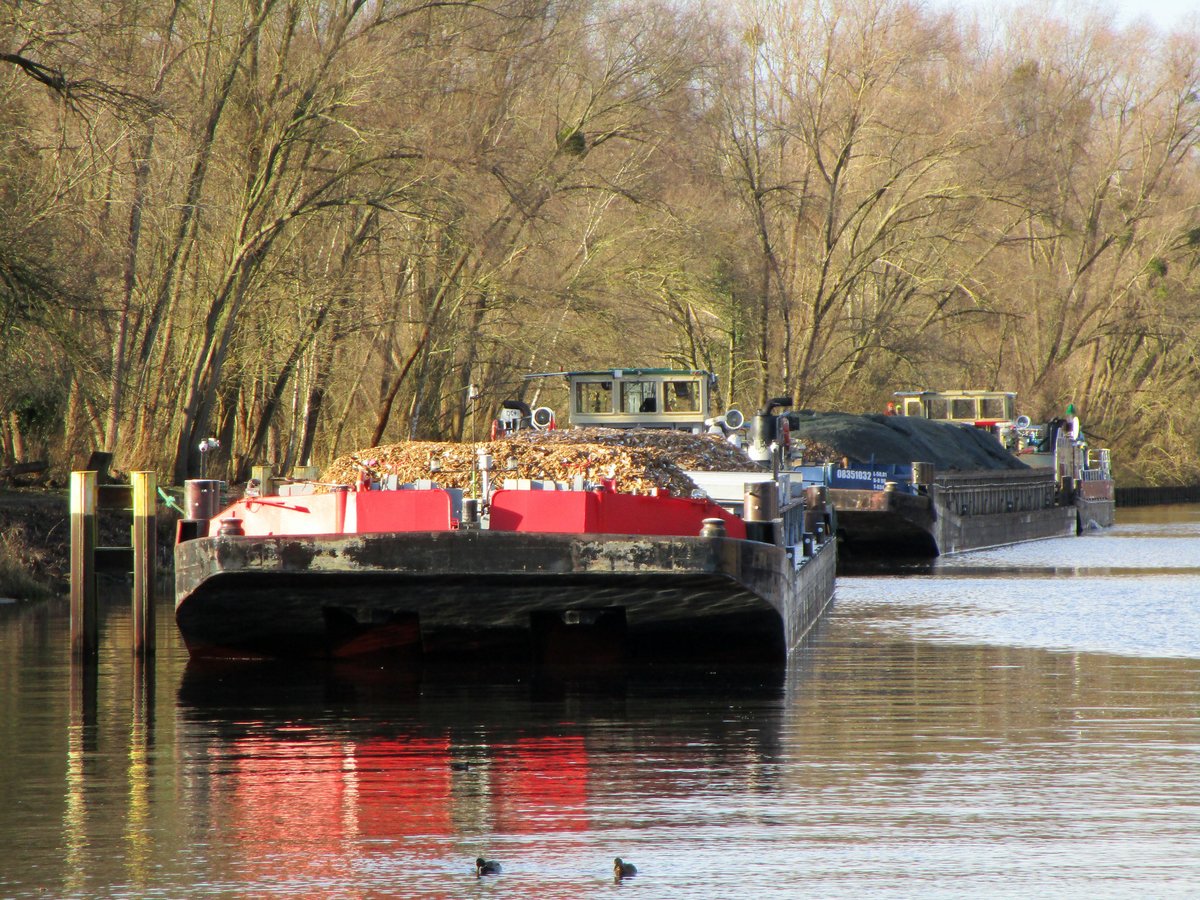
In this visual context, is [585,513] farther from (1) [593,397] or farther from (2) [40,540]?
(2) [40,540]

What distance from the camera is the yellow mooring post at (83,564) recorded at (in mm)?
15953

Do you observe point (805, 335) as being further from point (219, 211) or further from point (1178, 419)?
point (219, 211)

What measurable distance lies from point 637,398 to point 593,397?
644 mm

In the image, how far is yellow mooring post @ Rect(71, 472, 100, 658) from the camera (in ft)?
52.3

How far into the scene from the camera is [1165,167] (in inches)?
2382

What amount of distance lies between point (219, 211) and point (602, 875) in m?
23.3

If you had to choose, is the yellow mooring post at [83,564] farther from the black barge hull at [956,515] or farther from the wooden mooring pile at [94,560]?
the black barge hull at [956,515]

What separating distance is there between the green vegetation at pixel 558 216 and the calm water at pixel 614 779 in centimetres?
964

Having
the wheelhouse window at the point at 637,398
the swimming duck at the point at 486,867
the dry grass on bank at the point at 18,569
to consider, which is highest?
the wheelhouse window at the point at 637,398

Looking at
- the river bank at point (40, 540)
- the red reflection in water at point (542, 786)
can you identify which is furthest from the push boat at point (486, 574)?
the river bank at point (40, 540)

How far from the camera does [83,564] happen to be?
16.0m

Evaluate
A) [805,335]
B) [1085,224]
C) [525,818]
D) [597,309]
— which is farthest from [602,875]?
[1085,224]

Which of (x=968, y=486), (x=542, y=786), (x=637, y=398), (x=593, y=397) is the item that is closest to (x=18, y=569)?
(x=593, y=397)

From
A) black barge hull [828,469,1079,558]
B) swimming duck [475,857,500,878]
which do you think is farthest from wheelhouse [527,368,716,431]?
swimming duck [475,857,500,878]
